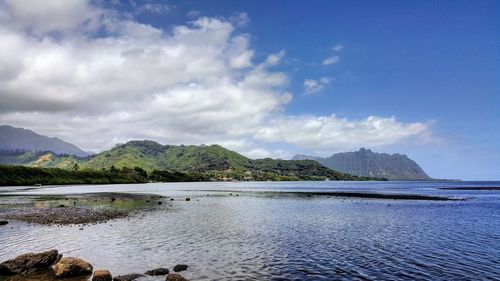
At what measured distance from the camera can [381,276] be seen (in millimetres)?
29781

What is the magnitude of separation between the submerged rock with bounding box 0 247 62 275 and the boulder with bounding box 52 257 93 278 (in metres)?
2.06

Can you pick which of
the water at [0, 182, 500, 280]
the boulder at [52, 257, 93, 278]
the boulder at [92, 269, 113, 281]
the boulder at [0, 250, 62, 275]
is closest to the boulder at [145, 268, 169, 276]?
the water at [0, 182, 500, 280]

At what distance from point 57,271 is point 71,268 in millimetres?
1103

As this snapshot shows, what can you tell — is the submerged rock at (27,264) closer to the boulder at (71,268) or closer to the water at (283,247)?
the boulder at (71,268)

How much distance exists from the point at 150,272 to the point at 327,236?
27533 mm

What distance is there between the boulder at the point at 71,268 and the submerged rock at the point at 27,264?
81.0 inches

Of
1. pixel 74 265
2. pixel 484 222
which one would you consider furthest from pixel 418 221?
pixel 74 265

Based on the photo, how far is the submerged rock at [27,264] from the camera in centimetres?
2914

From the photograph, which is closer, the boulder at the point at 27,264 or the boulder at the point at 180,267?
the boulder at the point at 27,264

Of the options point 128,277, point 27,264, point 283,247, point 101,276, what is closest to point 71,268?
point 101,276

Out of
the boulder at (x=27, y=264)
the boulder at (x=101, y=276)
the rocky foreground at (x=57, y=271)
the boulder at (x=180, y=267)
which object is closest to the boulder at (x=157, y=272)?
the rocky foreground at (x=57, y=271)

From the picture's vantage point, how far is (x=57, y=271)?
28.8 metres

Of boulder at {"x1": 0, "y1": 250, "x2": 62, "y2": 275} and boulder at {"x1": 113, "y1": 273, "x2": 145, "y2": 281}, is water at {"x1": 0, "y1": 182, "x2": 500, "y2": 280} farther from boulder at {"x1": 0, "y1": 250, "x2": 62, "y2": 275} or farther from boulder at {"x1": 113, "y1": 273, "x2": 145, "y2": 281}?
boulder at {"x1": 0, "y1": 250, "x2": 62, "y2": 275}

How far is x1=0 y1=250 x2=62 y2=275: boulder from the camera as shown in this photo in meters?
29.1
